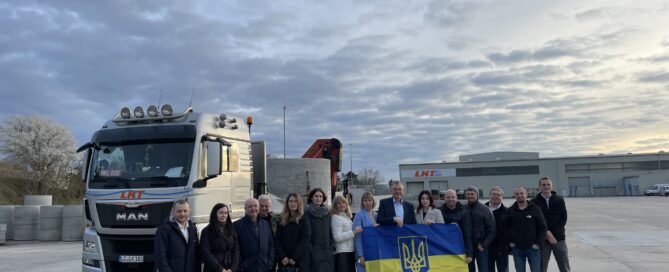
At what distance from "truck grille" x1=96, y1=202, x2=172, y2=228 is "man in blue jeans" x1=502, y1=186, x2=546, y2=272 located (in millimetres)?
5381

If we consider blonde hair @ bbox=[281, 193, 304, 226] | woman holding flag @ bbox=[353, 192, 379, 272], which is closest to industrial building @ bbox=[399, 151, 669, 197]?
woman holding flag @ bbox=[353, 192, 379, 272]

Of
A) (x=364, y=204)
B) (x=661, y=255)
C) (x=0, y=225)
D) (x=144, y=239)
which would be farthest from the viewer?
(x=0, y=225)

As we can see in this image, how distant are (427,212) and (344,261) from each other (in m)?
1.56

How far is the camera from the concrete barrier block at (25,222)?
739 inches

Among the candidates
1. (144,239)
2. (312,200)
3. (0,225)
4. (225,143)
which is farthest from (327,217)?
(0,225)

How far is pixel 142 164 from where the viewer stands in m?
7.67

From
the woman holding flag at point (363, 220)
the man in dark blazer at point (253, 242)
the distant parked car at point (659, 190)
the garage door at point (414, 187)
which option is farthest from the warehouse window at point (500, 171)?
the man in dark blazer at point (253, 242)

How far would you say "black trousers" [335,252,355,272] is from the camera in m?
6.61

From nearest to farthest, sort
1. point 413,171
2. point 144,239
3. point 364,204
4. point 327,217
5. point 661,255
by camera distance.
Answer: point 327,217 → point 364,204 → point 144,239 → point 661,255 → point 413,171

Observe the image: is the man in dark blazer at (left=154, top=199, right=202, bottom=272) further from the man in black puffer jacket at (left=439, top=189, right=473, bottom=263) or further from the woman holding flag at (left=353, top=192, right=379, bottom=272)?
the man in black puffer jacket at (left=439, top=189, right=473, bottom=263)

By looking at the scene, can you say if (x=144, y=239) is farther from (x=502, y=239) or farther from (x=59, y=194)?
(x=59, y=194)

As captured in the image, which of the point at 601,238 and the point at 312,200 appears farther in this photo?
the point at 601,238

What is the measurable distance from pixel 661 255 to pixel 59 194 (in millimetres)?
44111

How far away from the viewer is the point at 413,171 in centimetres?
8225
